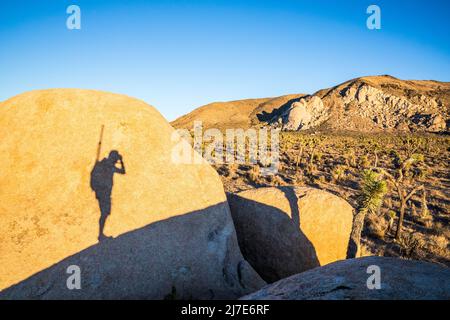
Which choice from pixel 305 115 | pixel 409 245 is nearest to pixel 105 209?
pixel 409 245

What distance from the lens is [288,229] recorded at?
20.6 feet

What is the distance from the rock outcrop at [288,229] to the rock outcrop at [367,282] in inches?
110

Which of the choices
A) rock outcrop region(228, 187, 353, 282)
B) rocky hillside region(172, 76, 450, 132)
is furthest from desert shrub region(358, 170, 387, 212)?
rocky hillside region(172, 76, 450, 132)

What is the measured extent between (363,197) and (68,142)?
1013 cm

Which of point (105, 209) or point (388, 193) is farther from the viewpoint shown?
point (388, 193)

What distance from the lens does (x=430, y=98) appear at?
84.6m

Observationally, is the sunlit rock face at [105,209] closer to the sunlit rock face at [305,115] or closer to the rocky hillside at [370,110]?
the rocky hillside at [370,110]

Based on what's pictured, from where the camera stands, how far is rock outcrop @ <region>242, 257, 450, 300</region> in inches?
102

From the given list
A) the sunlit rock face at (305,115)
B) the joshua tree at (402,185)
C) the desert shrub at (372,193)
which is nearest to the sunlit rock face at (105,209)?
the joshua tree at (402,185)

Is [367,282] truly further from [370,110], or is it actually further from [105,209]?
[370,110]

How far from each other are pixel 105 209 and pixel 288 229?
3.74 m

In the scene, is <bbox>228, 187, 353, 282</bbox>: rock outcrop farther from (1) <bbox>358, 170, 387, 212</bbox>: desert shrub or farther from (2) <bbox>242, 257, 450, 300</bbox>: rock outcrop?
(1) <bbox>358, 170, 387, 212</bbox>: desert shrub
